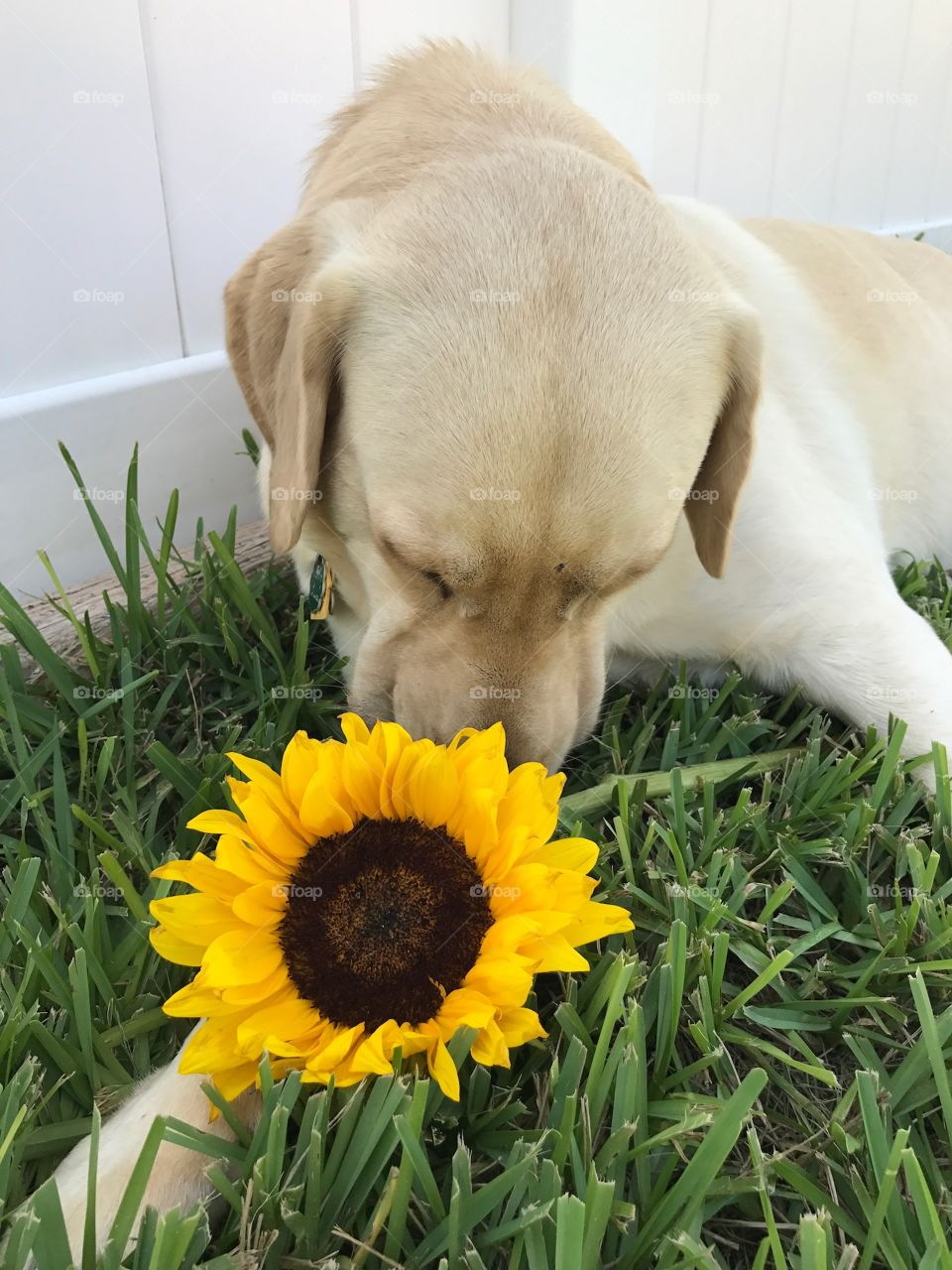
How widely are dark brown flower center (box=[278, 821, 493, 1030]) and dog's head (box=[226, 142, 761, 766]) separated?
389 millimetres

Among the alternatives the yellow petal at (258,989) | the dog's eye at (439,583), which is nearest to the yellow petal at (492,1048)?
the yellow petal at (258,989)

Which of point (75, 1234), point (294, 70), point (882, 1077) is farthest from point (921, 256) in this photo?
point (75, 1234)

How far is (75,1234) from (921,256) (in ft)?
12.0

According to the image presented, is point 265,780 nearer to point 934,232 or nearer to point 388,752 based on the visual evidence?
point 388,752

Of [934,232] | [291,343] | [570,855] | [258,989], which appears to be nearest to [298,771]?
[258,989]

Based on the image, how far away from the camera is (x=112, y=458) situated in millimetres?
2768

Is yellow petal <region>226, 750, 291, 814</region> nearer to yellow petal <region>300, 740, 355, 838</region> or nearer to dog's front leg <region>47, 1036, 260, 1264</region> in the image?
yellow petal <region>300, 740, 355, 838</region>

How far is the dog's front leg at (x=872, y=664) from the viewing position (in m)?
2.06

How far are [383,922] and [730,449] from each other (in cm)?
119

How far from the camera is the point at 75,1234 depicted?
1.07 m

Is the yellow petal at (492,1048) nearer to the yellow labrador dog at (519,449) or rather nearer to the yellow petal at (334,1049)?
the yellow petal at (334,1049)

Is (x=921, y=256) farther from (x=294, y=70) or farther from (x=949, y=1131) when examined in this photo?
(x=949, y=1131)

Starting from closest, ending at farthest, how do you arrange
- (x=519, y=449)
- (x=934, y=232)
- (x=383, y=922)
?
1. (x=383, y=922)
2. (x=519, y=449)
3. (x=934, y=232)

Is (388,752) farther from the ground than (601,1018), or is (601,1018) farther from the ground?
(388,752)
